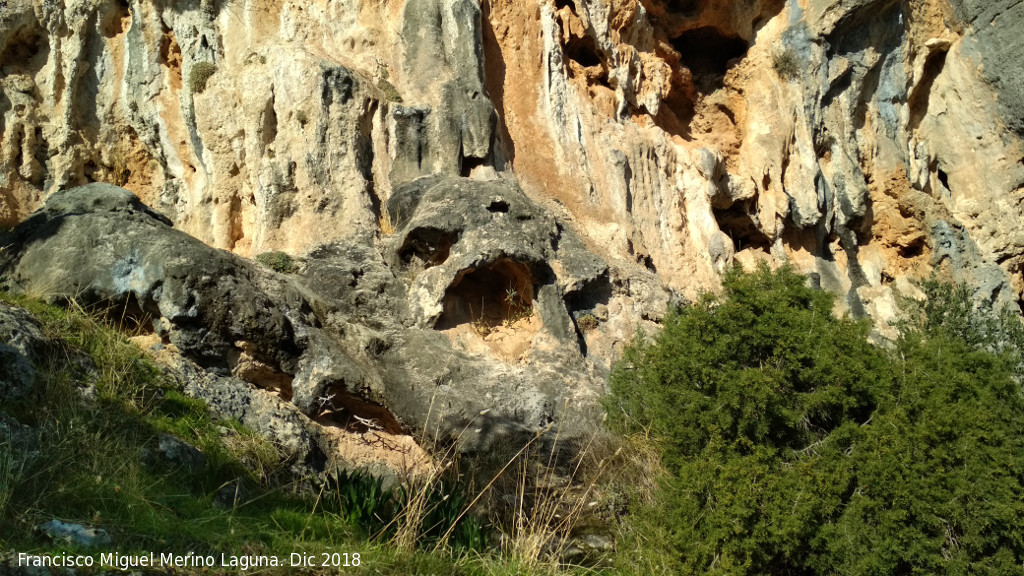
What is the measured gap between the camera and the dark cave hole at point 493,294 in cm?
944

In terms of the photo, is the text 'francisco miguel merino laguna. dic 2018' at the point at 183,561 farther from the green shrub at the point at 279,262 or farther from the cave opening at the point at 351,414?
the green shrub at the point at 279,262

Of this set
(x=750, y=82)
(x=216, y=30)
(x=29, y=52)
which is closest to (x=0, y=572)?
(x=216, y=30)

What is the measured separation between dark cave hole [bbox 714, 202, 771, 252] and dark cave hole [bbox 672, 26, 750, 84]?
3112 millimetres

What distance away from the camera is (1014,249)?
653 inches

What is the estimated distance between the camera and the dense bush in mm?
5797

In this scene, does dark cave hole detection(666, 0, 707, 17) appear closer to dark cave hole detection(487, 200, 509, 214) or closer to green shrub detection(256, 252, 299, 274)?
dark cave hole detection(487, 200, 509, 214)

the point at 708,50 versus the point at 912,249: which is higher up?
the point at 708,50

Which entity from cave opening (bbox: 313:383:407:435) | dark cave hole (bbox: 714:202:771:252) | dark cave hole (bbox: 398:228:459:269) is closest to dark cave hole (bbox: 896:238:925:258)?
dark cave hole (bbox: 714:202:771:252)

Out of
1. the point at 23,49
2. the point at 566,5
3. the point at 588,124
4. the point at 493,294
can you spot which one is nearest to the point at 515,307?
the point at 493,294

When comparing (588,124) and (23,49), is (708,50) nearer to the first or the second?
(588,124)

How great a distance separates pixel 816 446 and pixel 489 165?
6040 millimetres

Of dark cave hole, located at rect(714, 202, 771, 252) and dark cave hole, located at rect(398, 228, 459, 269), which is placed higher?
dark cave hole, located at rect(714, 202, 771, 252)

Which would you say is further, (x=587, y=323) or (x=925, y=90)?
(x=925, y=90)

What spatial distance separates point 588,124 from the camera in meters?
13.2
